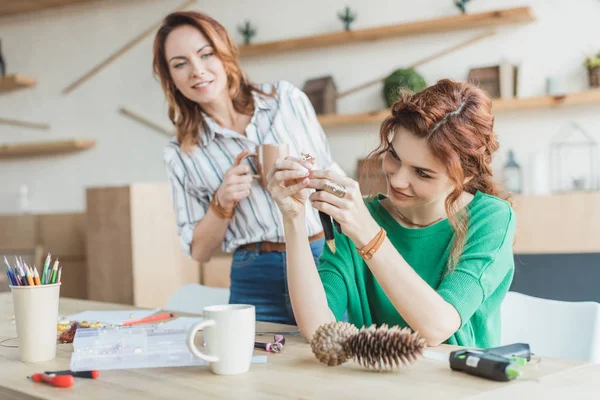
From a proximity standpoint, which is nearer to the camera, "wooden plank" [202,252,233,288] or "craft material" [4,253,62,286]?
"craft material" [4,253,62,286]

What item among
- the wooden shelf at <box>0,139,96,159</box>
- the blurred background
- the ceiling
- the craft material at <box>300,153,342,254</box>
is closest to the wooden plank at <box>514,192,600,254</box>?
the blurred background

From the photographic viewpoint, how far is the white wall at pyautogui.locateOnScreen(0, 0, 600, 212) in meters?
3.40

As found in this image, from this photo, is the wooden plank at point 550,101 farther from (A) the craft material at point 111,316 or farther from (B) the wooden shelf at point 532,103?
(A) the craft material at point 111,316

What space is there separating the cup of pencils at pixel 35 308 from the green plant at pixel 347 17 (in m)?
2.86

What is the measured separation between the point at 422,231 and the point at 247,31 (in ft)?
9.32

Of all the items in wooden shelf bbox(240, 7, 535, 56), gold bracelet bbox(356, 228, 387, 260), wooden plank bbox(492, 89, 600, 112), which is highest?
wooden shelf bbox(240, 7, 535, 56)

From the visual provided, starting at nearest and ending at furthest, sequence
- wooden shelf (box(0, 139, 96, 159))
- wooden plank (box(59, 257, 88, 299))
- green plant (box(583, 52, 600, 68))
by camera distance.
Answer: green plant (box(583, 52, 600, 68))
wooden plank (box(59, 257, 88, 299))
wooden shelf (box(0, 139, 96, 159))

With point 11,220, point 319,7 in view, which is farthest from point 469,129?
point 11,220

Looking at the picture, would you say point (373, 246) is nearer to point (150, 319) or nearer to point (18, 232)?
point (150, 319)

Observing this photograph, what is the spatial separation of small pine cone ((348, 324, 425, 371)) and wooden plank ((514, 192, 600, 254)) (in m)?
2.25

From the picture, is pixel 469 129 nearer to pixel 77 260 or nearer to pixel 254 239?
pixel 254 239

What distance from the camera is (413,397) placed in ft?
2.74

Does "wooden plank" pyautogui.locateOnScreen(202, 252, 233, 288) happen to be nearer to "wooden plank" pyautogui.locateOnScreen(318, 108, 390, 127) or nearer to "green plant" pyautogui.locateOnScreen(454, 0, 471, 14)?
"wooden plank" pyautogui.locateOnScreen(318, 108, 390, 127)

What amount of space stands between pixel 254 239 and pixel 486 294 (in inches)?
28.0
